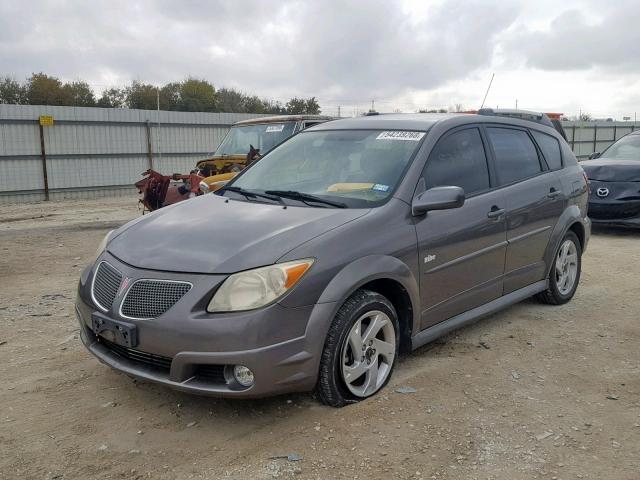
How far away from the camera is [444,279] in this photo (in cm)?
405

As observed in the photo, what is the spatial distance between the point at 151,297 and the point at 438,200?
180 cm

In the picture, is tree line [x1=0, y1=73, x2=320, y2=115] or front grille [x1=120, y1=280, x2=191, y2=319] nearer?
front grille [x1=120, y1=280, x2=191, y2=319]

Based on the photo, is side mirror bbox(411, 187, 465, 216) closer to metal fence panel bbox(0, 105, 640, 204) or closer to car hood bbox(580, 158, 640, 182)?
car hood bbox(580, 158, 640, 182)

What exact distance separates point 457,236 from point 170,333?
204 cm

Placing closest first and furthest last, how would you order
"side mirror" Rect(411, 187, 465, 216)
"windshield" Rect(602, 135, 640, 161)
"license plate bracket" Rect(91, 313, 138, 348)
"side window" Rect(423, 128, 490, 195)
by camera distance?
"license plate bracket" Rect(91, 313, 138, 348) < "side mirror" Rect(411, 187, 465, 216) < "side window" Rect(423, 128, 490, 195) < "windshield" Rect(602, 135, 640, 161)

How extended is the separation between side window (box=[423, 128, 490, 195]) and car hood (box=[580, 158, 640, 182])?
230 inches

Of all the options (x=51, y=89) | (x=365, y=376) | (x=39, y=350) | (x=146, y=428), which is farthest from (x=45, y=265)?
(x=51, y=89)

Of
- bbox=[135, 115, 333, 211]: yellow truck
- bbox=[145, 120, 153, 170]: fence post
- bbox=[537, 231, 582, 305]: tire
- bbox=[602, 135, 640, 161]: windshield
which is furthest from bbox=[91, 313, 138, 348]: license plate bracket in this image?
bbox=[145, 120, 153, 170]: fence post

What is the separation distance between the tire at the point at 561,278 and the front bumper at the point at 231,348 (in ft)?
9.68

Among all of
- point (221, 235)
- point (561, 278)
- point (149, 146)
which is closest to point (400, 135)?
point (221, 235)

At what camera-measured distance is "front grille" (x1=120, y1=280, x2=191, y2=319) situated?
10.3 feet

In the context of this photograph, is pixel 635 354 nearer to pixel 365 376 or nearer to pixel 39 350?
pixel 365 376

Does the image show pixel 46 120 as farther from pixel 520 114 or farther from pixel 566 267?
pixel 566 267

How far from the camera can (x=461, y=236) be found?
13.6 ft
